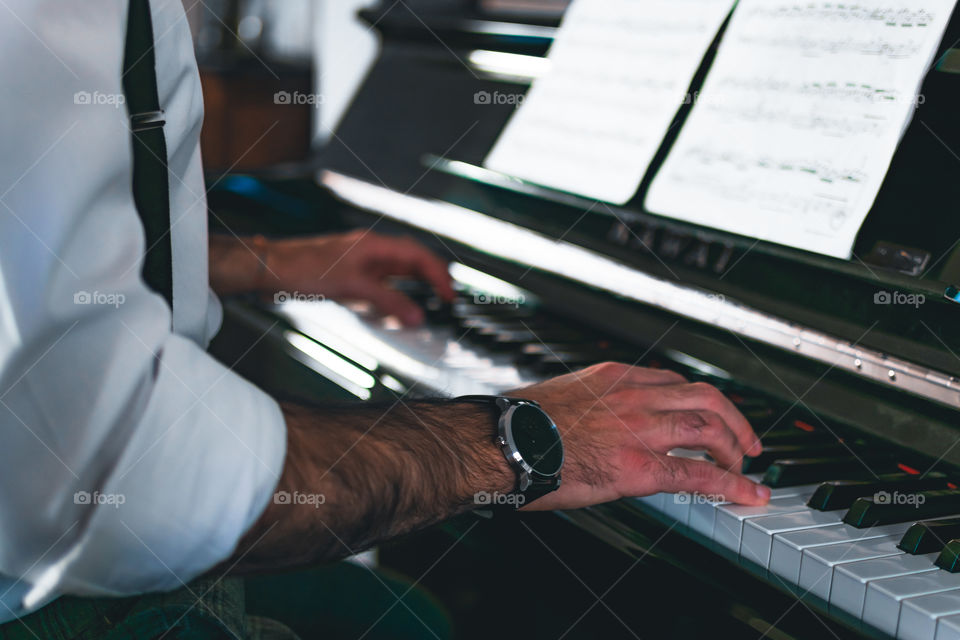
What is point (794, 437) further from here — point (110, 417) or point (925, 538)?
point (110, 417)

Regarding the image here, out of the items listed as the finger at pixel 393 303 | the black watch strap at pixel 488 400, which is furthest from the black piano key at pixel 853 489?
the finger at pixel 393 303

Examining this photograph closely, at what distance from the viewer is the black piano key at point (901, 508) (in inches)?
35.5

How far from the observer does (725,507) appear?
0.94m

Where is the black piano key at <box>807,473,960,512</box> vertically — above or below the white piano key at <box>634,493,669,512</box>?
above

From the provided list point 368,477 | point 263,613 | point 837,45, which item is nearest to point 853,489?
point 368,477

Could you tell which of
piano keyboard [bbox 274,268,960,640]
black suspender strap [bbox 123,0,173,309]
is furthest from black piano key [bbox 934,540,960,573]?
black suspender strap [bbox 123,0,173,309]

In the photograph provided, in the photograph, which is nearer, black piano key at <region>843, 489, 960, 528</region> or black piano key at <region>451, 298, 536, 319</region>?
black piano key at <region>843, 489, 960, 528</region>

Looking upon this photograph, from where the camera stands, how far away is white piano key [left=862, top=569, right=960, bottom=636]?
0.78 meters

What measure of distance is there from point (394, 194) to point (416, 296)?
396 millimetres

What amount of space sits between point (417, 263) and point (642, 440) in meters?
0.81

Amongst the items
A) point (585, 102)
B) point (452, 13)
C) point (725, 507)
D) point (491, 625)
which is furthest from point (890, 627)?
point (452, 13)

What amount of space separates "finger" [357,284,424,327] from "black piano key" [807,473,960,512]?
2.60 ft

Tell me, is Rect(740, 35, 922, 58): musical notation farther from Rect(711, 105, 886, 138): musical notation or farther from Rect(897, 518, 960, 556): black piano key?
Rect(897, 518, 960, 556): black piano key

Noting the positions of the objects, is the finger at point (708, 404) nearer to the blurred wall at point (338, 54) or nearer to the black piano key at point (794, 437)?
the black piano key at point (794, 437)
